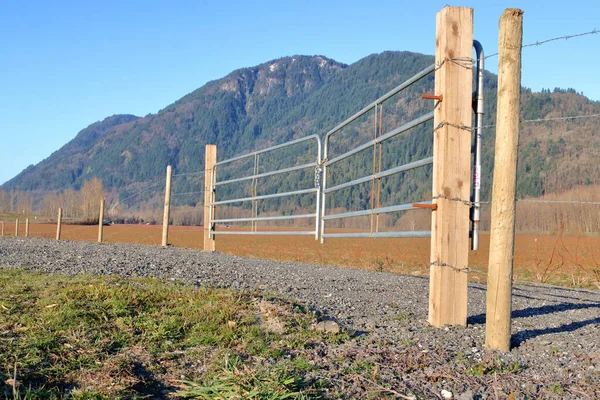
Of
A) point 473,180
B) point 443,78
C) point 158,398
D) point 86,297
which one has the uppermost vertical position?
point 443,78

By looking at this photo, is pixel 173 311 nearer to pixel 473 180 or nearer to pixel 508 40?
pixel 473 180

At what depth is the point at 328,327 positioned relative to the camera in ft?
12.0

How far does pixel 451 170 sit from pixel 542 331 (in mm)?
1257

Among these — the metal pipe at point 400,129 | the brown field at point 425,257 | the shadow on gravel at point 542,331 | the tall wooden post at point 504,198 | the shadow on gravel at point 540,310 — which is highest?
the metal pipe at point 400,129

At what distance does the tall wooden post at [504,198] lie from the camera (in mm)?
3457

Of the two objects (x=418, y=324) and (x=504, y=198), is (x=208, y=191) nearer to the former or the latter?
(x=418, y=324)

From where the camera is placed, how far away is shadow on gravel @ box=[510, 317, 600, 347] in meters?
3.69

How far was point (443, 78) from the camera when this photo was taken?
421cm

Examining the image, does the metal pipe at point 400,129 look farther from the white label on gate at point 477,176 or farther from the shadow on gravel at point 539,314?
the shadow on gravel at point 539,314

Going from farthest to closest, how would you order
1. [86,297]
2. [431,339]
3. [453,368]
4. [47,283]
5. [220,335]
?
[47,283] → [86,297] → [431,339] → [220,335] → [453,368]

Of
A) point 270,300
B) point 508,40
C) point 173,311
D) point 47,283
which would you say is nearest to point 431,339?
point 270,300

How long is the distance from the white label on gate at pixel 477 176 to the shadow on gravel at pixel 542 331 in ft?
3.44

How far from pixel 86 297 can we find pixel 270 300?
1.29 metres

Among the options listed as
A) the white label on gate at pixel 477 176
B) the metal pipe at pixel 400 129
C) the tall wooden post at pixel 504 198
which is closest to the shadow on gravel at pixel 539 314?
the tall wooden post at pixel 504 198
